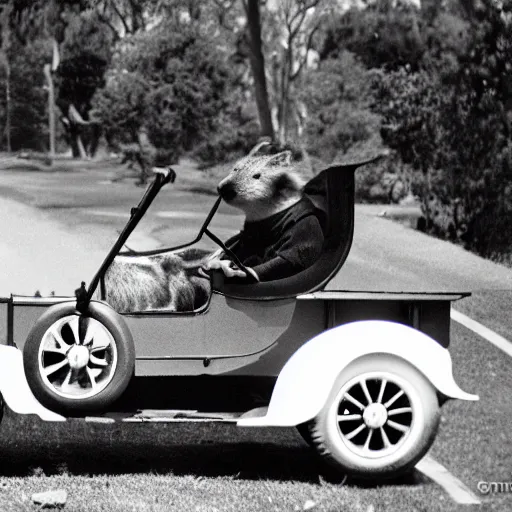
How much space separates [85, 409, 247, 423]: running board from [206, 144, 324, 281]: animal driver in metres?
0.66

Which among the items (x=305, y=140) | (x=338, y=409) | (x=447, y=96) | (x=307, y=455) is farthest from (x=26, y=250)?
(x=305, y=140)

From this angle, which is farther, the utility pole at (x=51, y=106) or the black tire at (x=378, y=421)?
the utility pole at (x=51, y=106)

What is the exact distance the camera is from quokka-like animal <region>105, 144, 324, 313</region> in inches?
181

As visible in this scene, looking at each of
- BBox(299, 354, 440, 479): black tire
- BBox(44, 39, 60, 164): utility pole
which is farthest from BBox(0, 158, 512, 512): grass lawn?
BBox(44, 39, 60, 164): utility pole

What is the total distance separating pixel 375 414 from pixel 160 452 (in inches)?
55.0

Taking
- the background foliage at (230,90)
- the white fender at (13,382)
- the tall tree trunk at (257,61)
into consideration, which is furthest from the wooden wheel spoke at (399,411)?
the tall tree trunk at (257,61)

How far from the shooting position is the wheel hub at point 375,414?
4.44 meters

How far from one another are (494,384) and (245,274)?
3.38 meters

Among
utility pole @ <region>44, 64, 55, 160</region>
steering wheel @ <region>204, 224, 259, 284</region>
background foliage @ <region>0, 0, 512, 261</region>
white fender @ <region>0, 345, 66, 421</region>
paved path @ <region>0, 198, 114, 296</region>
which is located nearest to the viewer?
white fender @ <region>0, 345, 66, 421</region>

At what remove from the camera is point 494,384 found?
7.36 metres

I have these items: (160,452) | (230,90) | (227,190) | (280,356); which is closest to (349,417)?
(280,356)

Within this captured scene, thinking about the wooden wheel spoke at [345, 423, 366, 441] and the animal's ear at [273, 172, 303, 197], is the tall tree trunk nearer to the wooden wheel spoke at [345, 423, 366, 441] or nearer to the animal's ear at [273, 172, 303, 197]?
the animal's ear at [273, 172, 303, 197]

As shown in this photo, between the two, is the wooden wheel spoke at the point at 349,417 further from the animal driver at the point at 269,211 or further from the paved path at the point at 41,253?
the paved path at the point at 41,253
